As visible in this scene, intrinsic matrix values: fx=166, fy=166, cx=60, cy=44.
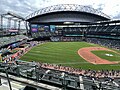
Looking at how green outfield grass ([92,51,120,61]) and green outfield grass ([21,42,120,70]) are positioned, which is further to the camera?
green outfield grass ([92,51,120,61])

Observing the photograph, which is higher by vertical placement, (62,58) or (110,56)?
(62,58)

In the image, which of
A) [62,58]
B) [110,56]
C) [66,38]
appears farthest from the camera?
[66,38]

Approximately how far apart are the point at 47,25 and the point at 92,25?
34.6 m

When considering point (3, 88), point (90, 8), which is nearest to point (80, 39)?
point (90, 8)

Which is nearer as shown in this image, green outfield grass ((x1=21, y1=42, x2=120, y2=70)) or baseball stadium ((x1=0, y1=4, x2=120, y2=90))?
green outfield grass ((x1=21, y1=42, x2=120, y2=70))

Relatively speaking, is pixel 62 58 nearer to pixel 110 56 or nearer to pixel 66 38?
pixel 110 56

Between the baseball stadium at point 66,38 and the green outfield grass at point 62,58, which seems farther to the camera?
the baseball stadium at point 66,38

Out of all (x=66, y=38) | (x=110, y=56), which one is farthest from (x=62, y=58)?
(x=66, y=38)

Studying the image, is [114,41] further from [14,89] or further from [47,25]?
[14,89]

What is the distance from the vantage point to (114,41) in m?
91.4

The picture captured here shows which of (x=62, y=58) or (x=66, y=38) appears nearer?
(x=62, y=58)

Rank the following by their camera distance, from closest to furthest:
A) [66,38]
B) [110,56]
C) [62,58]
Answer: [62,58], [110,56], [66,38]

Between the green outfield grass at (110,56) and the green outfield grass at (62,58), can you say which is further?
the green outfield grass at (110,56)

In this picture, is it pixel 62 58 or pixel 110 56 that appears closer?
pixel 62 58
